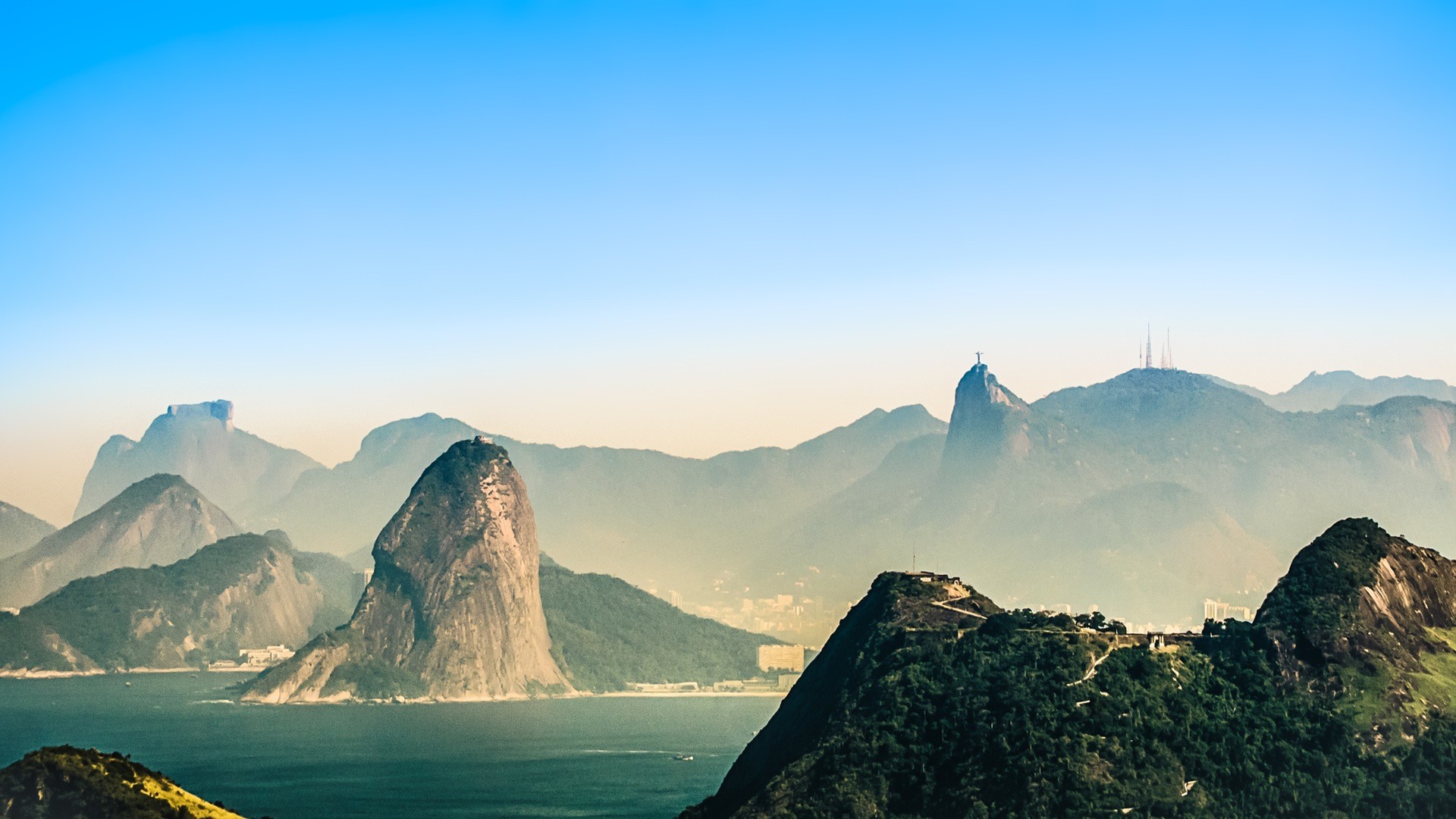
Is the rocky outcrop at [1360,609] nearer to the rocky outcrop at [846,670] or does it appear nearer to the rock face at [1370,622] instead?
the rock face at [1370,622]

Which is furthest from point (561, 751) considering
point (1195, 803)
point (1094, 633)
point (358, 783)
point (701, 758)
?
point (1195, 803)

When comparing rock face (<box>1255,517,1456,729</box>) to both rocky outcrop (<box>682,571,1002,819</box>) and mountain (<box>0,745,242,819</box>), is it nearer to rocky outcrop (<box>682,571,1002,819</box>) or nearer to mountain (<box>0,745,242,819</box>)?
rocky outcrop (<box>682,571,1002,819</box>)

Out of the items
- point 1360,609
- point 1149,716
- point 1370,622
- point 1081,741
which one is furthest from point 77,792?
point 1370,622

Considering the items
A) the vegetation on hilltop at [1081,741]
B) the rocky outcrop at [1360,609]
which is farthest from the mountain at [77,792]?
the rocky outcrop at [1360,609]

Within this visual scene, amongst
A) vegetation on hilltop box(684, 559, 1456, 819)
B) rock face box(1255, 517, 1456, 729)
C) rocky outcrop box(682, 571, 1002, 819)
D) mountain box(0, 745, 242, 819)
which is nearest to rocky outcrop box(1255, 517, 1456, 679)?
rock face box(1255, 517, 1456, 729)

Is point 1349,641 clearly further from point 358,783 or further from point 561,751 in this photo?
point 561,751

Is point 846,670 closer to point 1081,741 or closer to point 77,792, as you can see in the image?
point 1081,741
